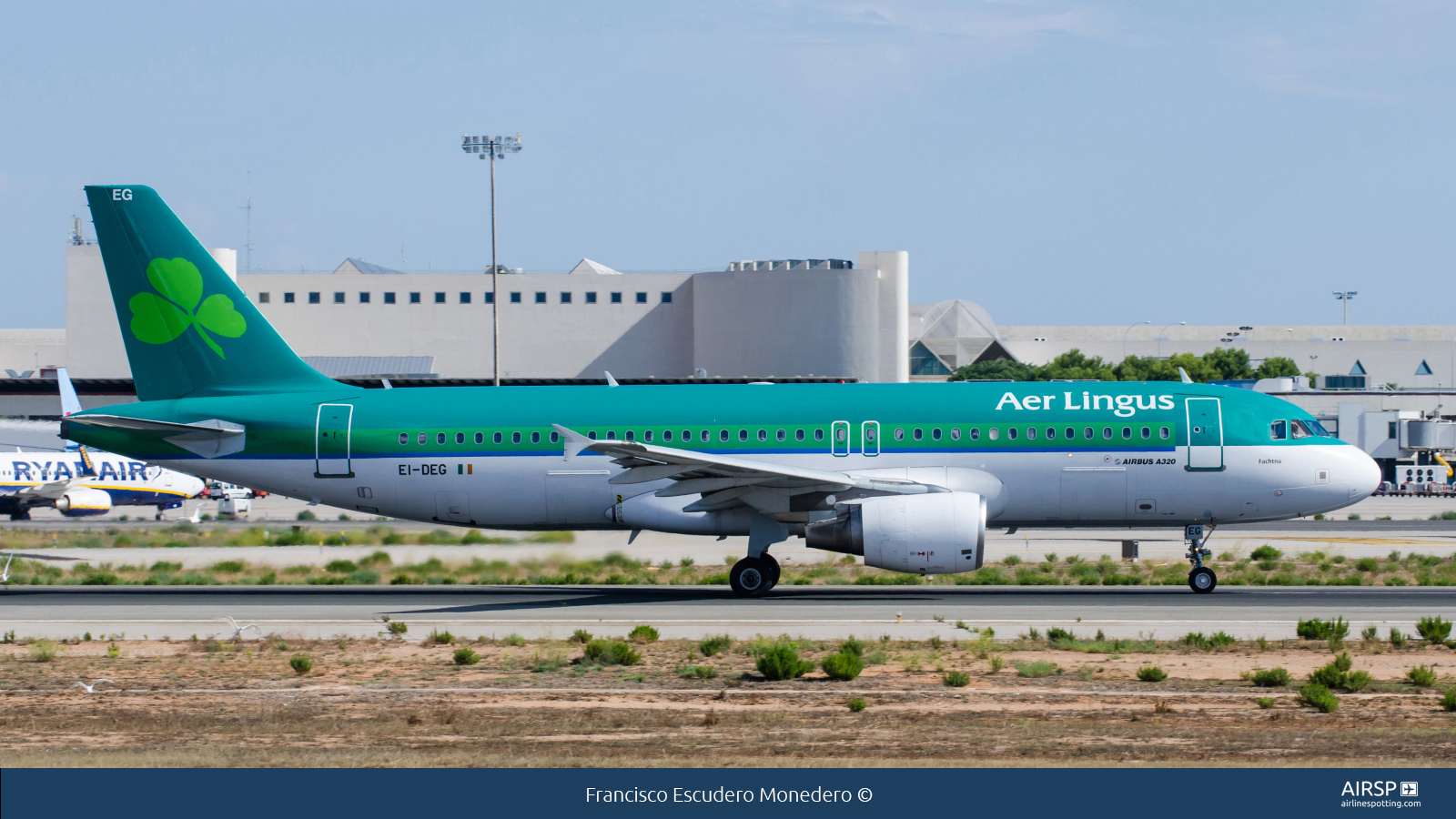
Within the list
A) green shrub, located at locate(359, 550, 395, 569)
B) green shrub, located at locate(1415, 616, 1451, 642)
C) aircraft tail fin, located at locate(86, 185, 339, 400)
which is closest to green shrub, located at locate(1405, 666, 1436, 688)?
green shrub, located at locate(1415, 616, 1451, 642)

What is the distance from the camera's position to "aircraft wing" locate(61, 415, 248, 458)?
26.6m

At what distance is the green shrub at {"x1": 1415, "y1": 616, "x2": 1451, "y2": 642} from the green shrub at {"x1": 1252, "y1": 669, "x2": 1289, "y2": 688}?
4.73 metres

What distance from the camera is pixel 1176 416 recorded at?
26188 millimetres

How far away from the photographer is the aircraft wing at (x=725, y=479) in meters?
23.8

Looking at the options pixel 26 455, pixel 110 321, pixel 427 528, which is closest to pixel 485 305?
pixel 110 321

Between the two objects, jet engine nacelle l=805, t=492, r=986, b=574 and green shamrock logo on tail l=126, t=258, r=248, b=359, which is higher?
green shamrock logo on tail l=126, t=258, r=248, b=359

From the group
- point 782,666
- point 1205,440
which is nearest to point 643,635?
point 782,666

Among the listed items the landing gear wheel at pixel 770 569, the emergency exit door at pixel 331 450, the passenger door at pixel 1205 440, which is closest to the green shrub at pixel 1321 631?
the passenger door at pixel 1205 440

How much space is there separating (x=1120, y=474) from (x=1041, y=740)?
45.4 feet

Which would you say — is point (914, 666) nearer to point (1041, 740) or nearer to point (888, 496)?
point (1041, 740)

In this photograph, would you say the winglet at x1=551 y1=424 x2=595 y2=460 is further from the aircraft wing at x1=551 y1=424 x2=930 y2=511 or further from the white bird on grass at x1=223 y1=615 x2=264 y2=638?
the white bird on grass at x1=223 y1=615 x2=264 y2=638

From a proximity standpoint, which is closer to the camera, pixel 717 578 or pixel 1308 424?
pixel 1308 424

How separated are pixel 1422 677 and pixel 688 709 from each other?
9.02 m

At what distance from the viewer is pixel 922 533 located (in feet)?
77.9
